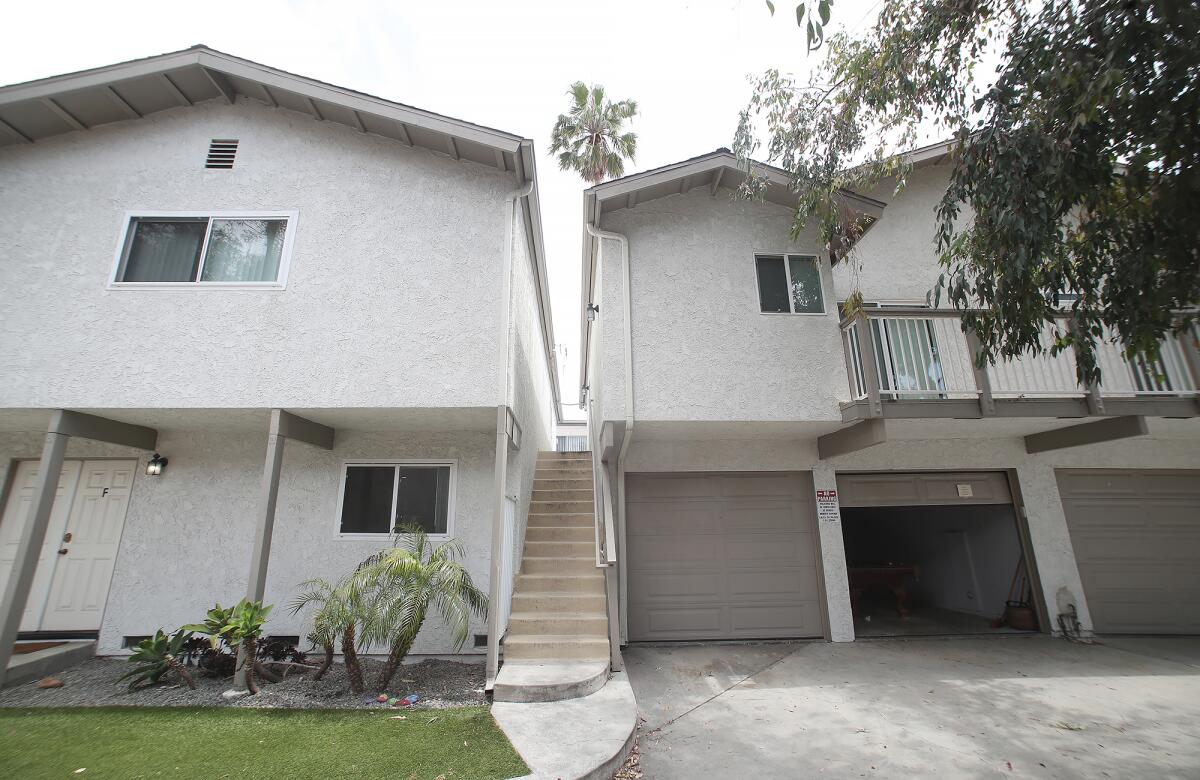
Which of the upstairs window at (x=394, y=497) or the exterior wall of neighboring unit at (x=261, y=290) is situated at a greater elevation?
the exterior wall of neighboring unit at (x=261, y=290)

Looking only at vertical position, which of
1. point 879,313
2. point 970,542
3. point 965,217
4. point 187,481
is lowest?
point 970,542

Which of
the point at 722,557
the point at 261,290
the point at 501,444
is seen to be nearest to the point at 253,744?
the point at 501,444

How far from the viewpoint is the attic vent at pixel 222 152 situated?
7504 mm

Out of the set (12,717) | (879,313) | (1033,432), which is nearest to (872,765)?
(879,313)

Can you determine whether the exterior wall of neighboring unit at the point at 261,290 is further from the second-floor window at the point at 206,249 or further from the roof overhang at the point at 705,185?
the roof overhang at the point at 705,185

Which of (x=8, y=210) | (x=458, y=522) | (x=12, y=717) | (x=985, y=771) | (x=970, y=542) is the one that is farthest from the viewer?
(x=970, y=542)

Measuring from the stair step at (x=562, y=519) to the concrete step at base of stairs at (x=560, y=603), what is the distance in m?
1.81

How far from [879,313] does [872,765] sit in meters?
5.29

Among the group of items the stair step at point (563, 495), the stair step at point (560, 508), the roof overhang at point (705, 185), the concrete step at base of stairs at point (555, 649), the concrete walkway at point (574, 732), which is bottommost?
the concrete walkway at point (574, 732)

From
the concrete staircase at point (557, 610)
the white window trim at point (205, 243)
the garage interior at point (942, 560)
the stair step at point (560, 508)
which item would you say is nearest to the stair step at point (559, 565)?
the concrete staircase at point (557, 610)

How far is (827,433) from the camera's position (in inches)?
335

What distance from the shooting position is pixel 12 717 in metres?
5.15

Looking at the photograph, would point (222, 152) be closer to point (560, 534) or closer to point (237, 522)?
point (237, 522)

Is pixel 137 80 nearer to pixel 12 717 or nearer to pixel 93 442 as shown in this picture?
pixel 93 442
